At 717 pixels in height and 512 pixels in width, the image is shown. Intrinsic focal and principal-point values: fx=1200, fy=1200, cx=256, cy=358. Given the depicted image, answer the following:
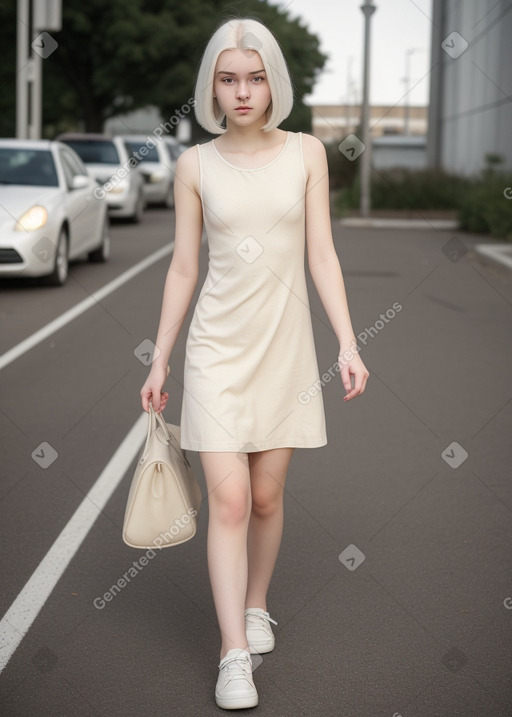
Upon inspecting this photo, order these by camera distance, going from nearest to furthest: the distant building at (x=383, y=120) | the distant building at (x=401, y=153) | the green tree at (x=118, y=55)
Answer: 1. the distant building at (x=401, y=153)
2. the green tree at (x=118, y=55)
3. the distant building at (x=383, y=120)

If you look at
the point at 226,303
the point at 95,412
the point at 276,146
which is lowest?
the point at 95,412

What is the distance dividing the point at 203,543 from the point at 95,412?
2568 millimetres

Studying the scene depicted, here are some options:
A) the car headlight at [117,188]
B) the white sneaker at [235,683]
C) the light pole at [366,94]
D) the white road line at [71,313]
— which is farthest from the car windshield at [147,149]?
the white sneaker at [235,683]

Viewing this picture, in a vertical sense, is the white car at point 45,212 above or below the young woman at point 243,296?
below

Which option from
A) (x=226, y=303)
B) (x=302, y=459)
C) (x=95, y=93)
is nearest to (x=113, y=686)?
(x=226, y=303)

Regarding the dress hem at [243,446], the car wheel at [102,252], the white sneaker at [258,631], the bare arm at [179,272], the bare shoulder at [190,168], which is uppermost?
the bare shoulder at [190,168]

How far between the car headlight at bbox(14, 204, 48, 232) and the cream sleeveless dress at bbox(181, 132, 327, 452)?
9703 millimetres

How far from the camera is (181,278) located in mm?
3693

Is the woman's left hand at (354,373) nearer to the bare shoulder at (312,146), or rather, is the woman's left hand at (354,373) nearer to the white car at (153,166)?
the bare shoulder at (312,146)

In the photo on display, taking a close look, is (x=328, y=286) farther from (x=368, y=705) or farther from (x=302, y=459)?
(x=302, y=459)

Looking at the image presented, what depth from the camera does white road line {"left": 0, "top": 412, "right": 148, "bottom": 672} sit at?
403 centimetres

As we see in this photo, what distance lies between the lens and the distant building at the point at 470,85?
28264 mm

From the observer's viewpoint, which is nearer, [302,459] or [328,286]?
[328,286]

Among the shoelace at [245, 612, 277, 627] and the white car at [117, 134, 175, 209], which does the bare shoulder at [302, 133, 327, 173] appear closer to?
the shoelace at [245, 612, 277, 627]
